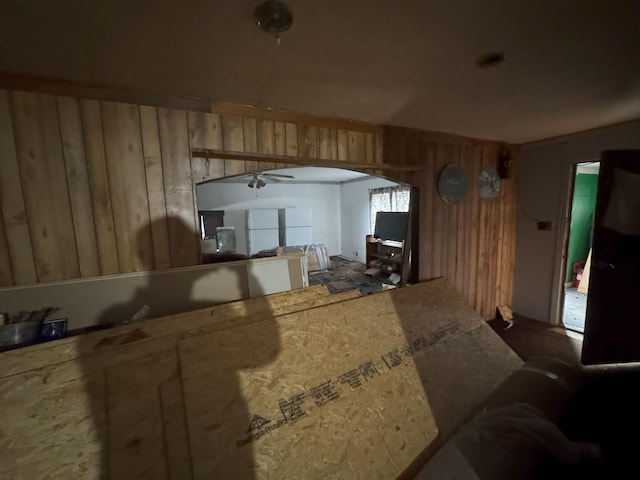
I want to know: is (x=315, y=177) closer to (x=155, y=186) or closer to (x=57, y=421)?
(x=155, y=186)

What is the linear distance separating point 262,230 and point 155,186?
196 inches

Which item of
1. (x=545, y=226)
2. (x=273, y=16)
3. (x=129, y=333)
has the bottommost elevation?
(x=129, y=333)

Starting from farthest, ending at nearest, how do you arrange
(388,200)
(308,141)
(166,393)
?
(388,200)
(308,141)
(166,393)

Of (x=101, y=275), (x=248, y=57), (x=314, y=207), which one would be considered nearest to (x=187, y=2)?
(x=248, y=57)

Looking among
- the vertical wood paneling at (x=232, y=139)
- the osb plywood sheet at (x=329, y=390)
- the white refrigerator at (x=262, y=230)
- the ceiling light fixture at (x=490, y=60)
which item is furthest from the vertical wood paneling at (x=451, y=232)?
the white refrigerator at (x=262, y=230)

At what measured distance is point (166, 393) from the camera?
1174mm

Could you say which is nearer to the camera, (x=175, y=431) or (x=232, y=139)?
(x=175, y=431)

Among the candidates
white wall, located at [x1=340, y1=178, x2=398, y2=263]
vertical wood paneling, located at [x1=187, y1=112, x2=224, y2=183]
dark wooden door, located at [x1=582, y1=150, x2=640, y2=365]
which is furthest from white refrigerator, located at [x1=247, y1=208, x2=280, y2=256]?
dark wooden door, located at [x1=582, y1=150, x2=640, y2=365]

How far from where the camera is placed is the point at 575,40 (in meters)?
1.18

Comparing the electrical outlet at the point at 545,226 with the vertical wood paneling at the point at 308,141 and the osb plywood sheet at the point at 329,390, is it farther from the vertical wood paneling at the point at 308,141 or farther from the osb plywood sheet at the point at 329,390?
the vertical wood paneling at the point at 308,141

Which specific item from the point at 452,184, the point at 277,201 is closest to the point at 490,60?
the point at 452,184

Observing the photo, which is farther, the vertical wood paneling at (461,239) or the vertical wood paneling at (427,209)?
the vertical wood paneling at (461,239)

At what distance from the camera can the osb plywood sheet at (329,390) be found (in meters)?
1.11

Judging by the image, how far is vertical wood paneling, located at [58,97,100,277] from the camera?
1.43 m
